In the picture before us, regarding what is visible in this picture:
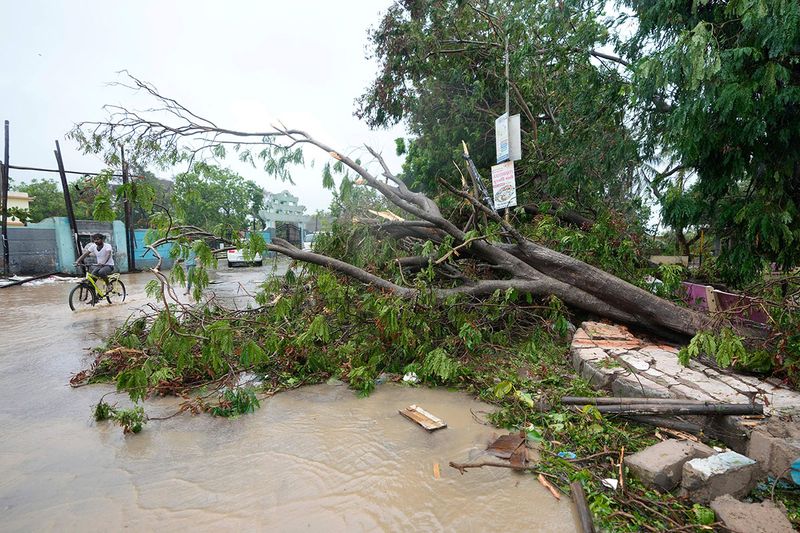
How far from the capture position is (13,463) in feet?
8.96

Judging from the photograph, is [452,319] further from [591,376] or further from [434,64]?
[434,64]

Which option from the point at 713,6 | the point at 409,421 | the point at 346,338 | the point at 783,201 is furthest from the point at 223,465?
the point at 713,6

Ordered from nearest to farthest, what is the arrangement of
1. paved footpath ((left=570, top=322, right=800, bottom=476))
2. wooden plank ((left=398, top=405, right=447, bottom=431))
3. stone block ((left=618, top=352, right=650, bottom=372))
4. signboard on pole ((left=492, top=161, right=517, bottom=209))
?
paved footpath ((left=570, top=322, right=800, bottom=476)) → wooden plank ((left=398, top=405, right=447, bottom=431)) → stone block ((left=618, top=352, right=650, bottom=372)) → signboard on pole ((left=492, top=161, right=517, bottom=209))

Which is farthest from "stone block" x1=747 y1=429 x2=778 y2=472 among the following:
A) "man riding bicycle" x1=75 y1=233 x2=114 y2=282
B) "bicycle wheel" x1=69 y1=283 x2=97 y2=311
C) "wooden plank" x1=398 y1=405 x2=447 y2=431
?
"man riding bicycle" x1=75 y1=233 x2=114 y2=282

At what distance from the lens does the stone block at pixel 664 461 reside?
2.27 metres

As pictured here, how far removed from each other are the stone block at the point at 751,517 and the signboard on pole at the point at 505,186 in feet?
16.0

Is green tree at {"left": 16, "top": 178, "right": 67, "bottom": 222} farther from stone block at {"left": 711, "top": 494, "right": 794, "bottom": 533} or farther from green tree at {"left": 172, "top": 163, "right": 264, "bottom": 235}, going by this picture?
stone block at {"left": 711, "top": 494, "right": 794, "bottom": 533}

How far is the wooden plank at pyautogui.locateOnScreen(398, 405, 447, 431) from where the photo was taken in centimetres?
315

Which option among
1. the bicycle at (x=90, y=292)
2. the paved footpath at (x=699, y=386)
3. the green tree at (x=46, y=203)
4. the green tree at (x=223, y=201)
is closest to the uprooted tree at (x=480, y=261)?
the paved footpath at (x=699, y=386)

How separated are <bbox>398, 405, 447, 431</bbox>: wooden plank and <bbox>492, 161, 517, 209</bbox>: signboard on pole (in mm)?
3946

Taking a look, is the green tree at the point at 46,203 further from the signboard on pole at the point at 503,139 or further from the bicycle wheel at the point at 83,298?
the signboard on pole at the point at 503,139

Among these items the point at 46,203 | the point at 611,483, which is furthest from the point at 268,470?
the point at 46,203

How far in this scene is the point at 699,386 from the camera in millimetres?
3098

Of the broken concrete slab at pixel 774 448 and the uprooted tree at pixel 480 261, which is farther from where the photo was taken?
the uprooted tree at pixel 480 261
